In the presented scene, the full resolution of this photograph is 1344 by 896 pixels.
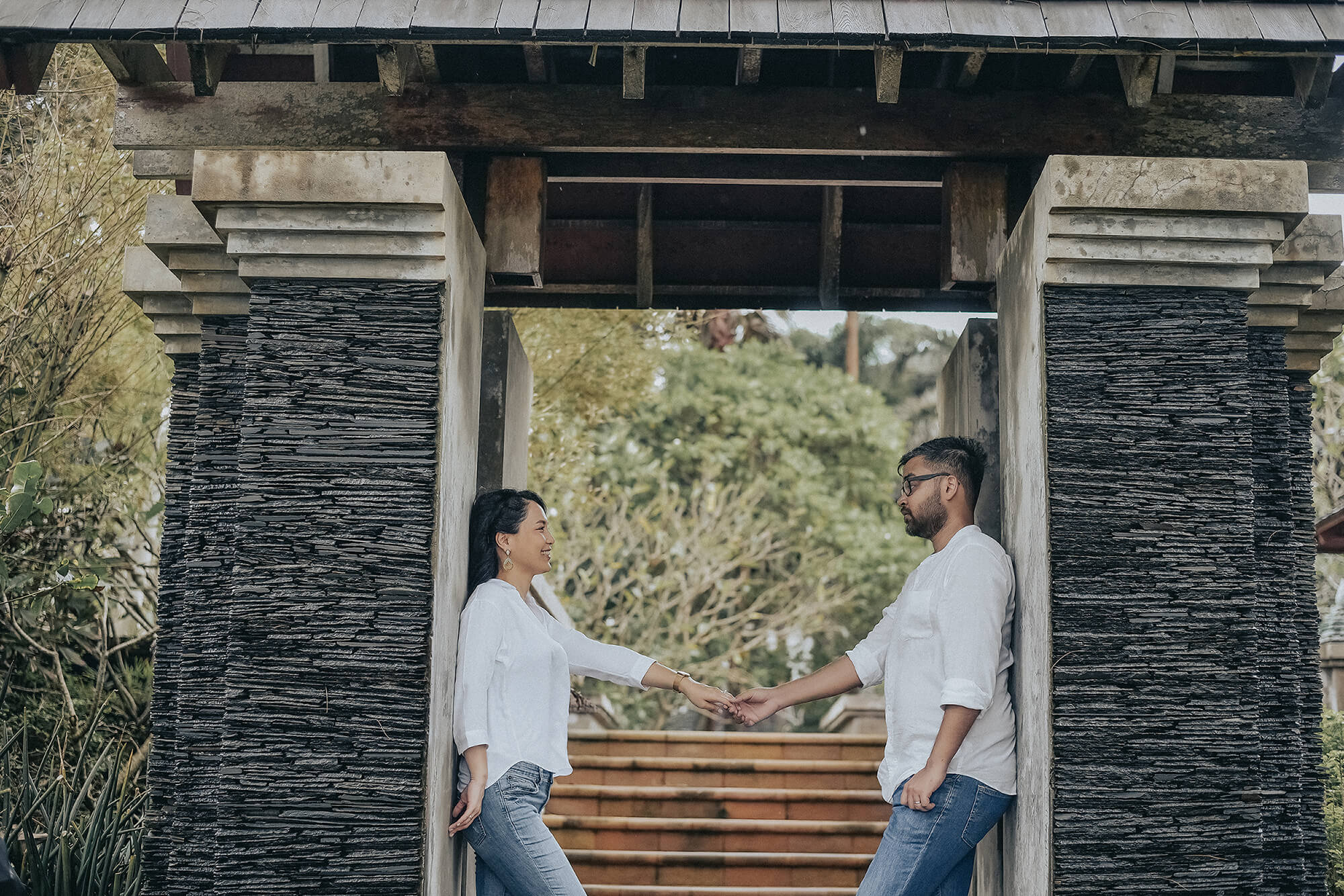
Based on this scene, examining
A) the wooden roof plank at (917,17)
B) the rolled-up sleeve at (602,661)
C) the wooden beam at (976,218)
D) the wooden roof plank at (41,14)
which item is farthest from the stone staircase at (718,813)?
the wooden roof plank at (41,14)

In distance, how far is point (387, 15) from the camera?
2906 mm

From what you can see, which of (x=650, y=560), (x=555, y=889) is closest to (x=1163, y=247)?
(x=555, y=889)

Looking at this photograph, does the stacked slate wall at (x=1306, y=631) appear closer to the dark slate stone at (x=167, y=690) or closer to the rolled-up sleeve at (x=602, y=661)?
the rolled-up sleeve at (x=602, y=661)

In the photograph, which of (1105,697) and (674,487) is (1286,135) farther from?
(674,487)

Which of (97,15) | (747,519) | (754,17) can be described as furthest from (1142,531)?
(747,519)

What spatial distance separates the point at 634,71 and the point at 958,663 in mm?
1833

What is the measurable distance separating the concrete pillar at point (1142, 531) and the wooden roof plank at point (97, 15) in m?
2.43

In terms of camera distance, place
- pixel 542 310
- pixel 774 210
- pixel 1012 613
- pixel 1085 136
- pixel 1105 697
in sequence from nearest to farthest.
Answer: pixel 1105 697 < pixel 1012 613 < pixel 1085 136 < pixel 774 210 < pixel 542 310

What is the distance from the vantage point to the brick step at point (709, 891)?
5.61m

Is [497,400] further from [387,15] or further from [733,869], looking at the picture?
[733,869]

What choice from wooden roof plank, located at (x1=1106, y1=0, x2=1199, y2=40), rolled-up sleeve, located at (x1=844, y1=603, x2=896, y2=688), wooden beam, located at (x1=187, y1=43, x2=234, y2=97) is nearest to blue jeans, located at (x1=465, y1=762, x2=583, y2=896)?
rolled-up sleeve, located at (x1=844, y1=603, x2=896, y2=688)

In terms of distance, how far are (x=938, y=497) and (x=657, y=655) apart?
390 inches

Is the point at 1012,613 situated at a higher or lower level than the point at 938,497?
lower

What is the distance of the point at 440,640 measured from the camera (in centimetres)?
311
